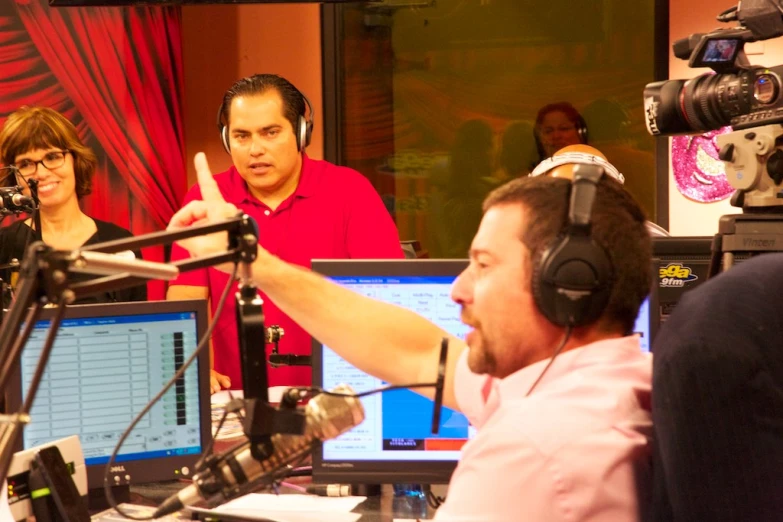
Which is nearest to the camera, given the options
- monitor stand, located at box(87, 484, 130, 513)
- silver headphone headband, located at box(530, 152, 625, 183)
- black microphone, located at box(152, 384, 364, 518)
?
black microphone, located at box(152, 384, 364, 518)

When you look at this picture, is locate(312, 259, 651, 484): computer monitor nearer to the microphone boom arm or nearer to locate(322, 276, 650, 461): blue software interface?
locate(322, 276, 650, 461): blue software interface

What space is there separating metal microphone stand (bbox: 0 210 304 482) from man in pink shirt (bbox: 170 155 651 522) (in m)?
0.25

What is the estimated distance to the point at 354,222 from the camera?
2898 mm

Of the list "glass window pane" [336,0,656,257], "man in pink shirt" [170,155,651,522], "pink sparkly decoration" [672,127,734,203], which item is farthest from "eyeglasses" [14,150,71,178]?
"pink sparkly decoration" [672,127,734,203]

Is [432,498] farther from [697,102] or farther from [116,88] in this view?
[116,88]

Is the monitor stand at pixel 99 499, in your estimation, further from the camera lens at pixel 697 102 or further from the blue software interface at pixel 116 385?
the camera lens at pixel 697 102

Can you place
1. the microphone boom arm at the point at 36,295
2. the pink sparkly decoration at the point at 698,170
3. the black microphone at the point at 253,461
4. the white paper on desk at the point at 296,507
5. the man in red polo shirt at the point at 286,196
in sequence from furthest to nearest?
1. the pink sparkly decoration at the point at 698,170
2. the man in red polo shirt at the point at 286,196
3. the white paper on desk at the point at 296,507
4. the black microphone at the point at 253,461
5. the microphone boom arm at the point at 36,295

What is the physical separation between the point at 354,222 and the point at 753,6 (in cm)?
126

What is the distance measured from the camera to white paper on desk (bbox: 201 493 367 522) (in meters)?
1.85

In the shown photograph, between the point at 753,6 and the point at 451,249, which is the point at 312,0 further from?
the point at 753,6

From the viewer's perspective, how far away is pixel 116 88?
4191 millimetres

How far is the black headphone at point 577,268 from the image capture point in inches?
45.7

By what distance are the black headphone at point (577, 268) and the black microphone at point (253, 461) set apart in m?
0.29

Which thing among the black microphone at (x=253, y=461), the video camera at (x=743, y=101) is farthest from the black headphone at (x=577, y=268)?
the video camera at (x=743, y=101)
